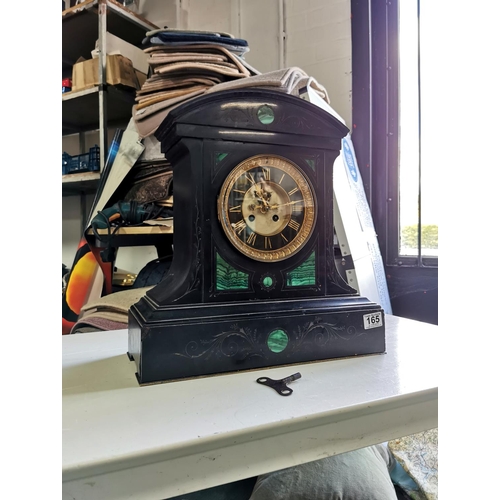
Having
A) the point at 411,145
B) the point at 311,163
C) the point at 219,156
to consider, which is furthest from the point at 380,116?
the point at 219,156

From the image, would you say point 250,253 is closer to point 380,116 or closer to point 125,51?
point 380,116

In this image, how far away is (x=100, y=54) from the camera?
1.69 m

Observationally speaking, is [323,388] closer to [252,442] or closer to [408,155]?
[252,442]

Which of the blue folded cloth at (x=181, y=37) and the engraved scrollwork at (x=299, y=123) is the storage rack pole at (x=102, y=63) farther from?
the engraved scrollwork at (x=299, y=123)

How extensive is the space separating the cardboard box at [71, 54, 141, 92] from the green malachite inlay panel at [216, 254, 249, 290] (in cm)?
141

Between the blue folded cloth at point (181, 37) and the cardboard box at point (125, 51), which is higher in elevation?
the cardboard box at point (125, 51)

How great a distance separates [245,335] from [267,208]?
0.20 metres

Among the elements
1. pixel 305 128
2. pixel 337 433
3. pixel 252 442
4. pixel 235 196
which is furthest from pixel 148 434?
pixel 305 128

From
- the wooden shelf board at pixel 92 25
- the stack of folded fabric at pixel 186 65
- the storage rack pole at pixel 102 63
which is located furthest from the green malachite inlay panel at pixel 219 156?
the wooden shelf board at pixel 92 25

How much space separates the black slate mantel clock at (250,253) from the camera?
559 millimetres

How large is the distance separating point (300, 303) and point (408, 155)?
1.16 meters

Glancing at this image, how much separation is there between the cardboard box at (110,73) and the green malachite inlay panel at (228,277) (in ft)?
4.61

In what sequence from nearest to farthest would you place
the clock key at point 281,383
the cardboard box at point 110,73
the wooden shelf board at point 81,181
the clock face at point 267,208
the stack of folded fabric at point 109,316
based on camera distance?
the clock key at point 281,383 < the clock face at point 267,208 < the stack of folded fabric at point 109,316 < the cardboard box at point 110,73 < the wooden shelf board at point 81,181

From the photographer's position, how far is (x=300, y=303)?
62 cm
